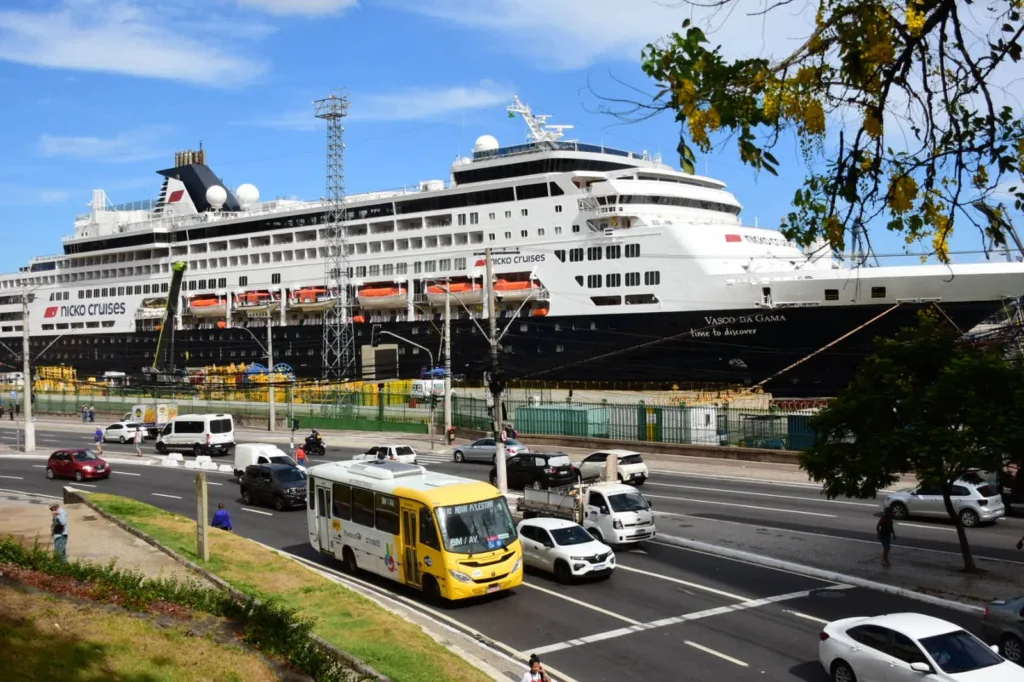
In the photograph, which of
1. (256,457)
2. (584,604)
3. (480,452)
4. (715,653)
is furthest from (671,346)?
(715,653)

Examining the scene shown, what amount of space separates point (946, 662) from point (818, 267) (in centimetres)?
4043

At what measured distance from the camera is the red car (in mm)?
32688

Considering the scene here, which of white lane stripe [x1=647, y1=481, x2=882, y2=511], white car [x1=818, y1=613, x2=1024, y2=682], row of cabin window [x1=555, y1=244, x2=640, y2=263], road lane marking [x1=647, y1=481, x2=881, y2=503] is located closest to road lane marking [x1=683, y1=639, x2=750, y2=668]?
white car [x1=818, y1=613, x2=1024, y2=682]

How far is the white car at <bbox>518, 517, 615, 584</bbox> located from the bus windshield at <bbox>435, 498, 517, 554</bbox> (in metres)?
1.50

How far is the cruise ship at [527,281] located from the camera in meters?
44.2

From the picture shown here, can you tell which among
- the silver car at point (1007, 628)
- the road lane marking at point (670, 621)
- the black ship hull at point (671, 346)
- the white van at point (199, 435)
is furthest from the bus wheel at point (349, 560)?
the white van at point (199, 435)

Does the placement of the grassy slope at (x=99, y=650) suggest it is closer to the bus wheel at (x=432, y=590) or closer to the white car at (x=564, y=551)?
the bus wheel at (x=432, y=590)

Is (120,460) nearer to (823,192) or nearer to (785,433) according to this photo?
(785,433)

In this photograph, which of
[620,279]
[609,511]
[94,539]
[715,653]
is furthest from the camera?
[620,279]

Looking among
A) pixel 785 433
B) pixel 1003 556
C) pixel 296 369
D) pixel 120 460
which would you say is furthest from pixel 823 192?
pixel 296 369

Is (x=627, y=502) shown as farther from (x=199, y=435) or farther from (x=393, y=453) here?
(x=199, y=435)

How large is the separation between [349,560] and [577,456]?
21.4 metres

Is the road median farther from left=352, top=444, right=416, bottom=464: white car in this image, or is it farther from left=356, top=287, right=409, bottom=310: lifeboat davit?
left=356, top=287, right=409, bottom=310: lifeboat davit

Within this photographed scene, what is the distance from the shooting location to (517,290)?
54562mm
